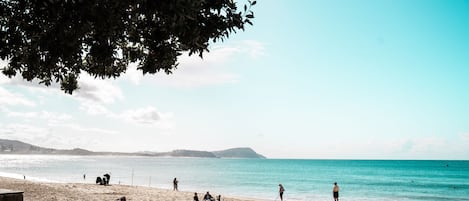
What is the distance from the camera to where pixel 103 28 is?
6266mm

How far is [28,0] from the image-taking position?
6477mm

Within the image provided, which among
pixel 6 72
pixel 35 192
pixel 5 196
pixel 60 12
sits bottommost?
pixel 35 192

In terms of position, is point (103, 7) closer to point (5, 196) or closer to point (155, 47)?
point (155, 47)

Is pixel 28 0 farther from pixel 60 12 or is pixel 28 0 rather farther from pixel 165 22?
pixel 165 22

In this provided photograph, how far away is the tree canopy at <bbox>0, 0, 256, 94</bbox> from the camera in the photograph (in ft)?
19.5

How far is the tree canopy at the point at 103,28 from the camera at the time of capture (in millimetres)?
5934

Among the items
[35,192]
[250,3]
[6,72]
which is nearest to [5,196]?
[6,72]

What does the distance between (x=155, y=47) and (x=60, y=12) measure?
1.70 meters

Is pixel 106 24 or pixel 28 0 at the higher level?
pixel 28 0

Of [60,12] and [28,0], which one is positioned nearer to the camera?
[60,12]

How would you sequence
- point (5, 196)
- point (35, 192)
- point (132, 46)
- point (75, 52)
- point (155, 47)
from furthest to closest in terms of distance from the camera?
point (35, 192)
point (132, 46)
point (5, 196)
point (155, 47)
point (75, 52)

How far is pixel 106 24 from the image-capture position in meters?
6.20

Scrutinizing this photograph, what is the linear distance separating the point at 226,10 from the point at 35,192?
25176 millimetres

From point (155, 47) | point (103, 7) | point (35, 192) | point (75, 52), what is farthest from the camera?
point (35, 192)
